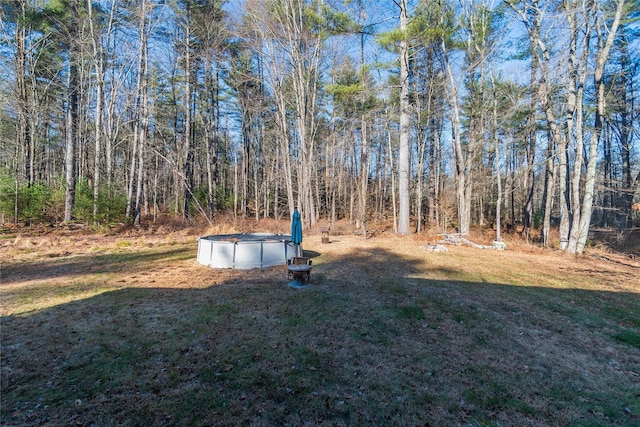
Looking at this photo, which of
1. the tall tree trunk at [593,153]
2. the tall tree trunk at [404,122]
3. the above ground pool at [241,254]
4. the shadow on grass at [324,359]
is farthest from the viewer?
the tall tree trunk at [404,122]

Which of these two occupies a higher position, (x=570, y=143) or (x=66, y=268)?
(x=570, y=143)

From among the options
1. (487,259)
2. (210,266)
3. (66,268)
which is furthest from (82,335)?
(487,259)

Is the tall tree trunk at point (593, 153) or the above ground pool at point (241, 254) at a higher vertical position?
the tall tree trunk at point (593, 153)

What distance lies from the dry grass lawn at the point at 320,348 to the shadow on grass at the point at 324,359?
0.06ft

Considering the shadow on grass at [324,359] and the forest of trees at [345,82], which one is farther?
the forest of trees at [345,82]

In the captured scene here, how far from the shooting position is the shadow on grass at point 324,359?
2.45 m

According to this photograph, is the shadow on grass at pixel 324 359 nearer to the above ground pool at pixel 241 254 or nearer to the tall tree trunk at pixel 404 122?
the above ground pool at pixel 241 254

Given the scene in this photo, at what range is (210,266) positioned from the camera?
7.55 metres

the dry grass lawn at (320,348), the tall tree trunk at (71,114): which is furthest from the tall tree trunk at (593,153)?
the tall tree trunk at (71,114)

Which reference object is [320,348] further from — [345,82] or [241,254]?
[345,82]

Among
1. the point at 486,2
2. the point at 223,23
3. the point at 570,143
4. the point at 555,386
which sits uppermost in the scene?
the point at 223,23

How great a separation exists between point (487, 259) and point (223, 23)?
1819cm

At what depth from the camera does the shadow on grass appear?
2453 millimetres

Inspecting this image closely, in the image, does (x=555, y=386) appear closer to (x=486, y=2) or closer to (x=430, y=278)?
(x=430, y=278)
